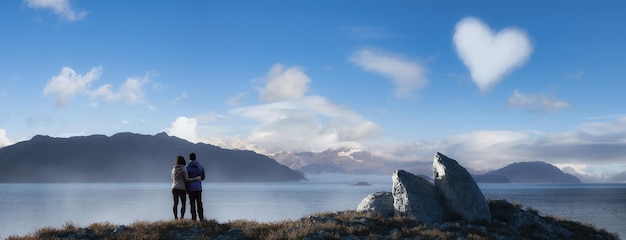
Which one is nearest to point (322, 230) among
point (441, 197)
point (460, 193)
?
point (441, 197)

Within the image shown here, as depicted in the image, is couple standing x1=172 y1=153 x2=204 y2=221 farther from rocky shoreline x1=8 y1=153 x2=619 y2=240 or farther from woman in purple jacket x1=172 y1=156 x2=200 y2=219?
rocky shoreline x1=8 y1=153 x2=619 y2=240

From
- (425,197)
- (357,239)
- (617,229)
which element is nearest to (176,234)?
(357,239)

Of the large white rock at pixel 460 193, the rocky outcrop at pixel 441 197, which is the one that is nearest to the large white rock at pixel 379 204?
the rocky outcrop at pixel 441 197

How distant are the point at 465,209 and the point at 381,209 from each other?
4.37 meters

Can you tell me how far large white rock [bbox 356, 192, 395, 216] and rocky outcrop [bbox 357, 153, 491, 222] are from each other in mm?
116

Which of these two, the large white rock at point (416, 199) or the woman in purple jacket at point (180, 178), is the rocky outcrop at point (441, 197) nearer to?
the large white rock at point (416, 199)

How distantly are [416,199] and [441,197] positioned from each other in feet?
7.20

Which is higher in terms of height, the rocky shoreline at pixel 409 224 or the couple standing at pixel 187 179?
the couple standing at pixel 187 179

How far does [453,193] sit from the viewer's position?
26.6 m

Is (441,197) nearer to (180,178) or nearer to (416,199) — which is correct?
(416,199)

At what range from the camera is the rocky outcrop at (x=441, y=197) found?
2570 cm

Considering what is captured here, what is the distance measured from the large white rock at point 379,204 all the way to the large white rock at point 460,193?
9.52 feet

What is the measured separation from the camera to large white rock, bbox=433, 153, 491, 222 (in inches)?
1031

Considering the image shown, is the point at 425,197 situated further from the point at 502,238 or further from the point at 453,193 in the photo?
the point at 502,238
